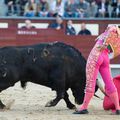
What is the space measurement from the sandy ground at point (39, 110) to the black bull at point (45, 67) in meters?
0.23

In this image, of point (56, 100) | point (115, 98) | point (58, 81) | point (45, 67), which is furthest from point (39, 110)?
point (115, 98)

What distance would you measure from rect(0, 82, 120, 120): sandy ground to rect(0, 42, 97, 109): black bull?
0.76ft

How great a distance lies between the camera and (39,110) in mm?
8141

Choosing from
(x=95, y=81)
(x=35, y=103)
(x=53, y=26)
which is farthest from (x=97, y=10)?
(x=95, y=81)

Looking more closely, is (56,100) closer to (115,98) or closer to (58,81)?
(58,81)

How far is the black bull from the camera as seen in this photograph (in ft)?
26.0

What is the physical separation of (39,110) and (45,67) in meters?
0.57

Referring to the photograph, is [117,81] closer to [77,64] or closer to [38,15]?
[77,64]

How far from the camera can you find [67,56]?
320 inches

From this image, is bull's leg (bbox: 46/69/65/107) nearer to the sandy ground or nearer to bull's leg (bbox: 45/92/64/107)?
bull's leg (bbox: 45/92/64/107)

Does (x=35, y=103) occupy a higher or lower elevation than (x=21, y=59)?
lower

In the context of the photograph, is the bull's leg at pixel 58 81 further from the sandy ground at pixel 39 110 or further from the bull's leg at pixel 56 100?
the sandy ground at pixel 39 110

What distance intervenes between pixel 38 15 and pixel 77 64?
796 centimetres

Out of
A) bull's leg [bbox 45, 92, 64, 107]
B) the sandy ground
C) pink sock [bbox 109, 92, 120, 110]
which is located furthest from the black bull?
pink sock [bbox 109, 92, 120, 110]
